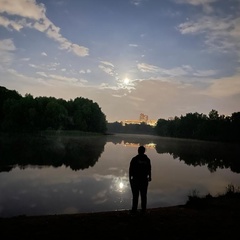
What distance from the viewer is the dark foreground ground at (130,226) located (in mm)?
8997

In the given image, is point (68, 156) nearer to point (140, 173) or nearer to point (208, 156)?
point (208, 156)

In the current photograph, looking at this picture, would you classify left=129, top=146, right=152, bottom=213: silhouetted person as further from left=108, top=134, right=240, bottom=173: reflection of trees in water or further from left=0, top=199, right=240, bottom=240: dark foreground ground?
left=108, top=134, right=240, bottom=173: reflection of trees in water

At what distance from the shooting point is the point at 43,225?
9883 mm

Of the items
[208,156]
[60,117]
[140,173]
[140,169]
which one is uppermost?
[60,117]

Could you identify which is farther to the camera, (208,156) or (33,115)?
(33,115)

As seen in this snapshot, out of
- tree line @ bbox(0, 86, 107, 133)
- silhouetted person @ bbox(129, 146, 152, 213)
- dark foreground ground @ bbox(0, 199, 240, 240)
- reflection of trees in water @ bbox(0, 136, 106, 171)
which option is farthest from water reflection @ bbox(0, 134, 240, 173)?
tree line @ bbox(0, 86, 107, 133)

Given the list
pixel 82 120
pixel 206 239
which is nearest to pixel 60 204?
pixel 206 239

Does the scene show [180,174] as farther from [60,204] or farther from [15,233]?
[15,233]

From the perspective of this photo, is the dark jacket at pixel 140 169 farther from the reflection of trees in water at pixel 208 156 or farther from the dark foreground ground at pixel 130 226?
the reflection of trees in water at pixel 208 156

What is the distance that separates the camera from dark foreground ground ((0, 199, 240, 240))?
9.00 metres

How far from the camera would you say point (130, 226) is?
9945mm

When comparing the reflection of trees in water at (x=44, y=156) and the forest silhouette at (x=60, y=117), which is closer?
the reflection of trees in water at (x=44, y=156)

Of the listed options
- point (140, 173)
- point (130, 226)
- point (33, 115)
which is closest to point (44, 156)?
point (140, 173)

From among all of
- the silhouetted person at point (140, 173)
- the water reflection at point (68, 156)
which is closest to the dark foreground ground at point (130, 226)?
the silhouetted person at point (140, 173)
